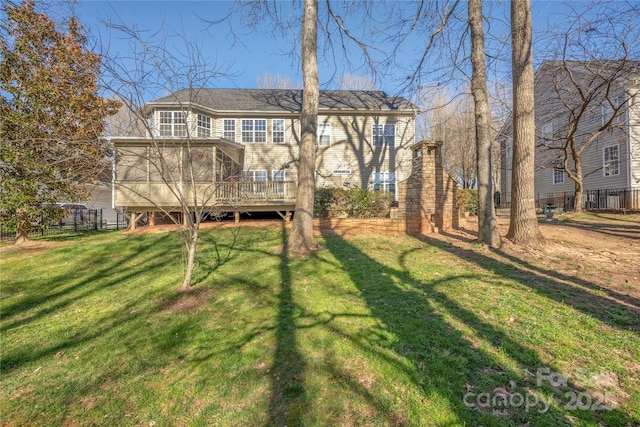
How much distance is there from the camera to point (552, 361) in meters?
2.74

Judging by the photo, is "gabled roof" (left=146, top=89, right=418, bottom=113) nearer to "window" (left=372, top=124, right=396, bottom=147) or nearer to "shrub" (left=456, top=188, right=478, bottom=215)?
"window" (left=372, top=124, right=396, bottom=147)

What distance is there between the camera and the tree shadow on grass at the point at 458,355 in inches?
86.9

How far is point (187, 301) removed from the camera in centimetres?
477

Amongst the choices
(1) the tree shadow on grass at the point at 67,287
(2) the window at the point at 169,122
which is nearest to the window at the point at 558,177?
(2) the window at the point at 169,122

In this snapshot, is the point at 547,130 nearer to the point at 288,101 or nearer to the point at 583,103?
the point at 583,103

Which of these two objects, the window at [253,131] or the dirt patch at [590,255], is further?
the window at [253,131]

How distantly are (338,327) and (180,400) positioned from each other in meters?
1.72

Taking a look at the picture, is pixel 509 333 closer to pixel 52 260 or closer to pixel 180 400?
pixel 180 400

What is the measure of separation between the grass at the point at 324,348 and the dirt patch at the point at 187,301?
4 cm

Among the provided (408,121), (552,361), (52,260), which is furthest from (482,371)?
(408,121)

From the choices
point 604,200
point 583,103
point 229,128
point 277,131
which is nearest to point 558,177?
point 604,200

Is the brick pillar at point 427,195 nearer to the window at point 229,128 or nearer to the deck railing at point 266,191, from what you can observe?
the deck railing at point 266,191

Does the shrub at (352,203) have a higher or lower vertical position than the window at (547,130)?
lower

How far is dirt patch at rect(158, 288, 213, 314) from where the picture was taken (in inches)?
179
